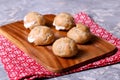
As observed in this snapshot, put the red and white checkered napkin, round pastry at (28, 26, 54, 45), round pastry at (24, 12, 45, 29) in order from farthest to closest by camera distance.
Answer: round pastry at (24, 12, 45, 29) < round pastry at (28, 26, 54, 45) < the red and white checkered napkin

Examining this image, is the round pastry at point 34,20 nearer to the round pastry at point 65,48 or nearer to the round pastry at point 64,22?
the round pastry at point 64,22

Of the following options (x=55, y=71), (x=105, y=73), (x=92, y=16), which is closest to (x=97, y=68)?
(x=105, y=73)

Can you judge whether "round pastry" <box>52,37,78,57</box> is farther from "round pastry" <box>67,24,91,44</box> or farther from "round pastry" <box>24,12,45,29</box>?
"round pastry" <box>24,12,45,29</box>

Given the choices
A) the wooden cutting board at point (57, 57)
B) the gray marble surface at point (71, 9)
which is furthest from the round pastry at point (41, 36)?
the gray marble surface at point (71, 9)

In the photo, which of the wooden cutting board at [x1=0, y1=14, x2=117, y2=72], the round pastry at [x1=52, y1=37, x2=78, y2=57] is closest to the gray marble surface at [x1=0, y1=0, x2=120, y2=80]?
the wooden cutting board at [x1=0, y1=14, x2=117, y2=72]

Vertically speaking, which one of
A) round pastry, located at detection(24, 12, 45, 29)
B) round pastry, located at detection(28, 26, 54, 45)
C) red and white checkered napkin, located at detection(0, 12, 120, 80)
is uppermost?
round pastry, located at detection(24, 12, 45, 29)

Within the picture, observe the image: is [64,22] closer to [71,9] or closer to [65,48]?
[65,48]
